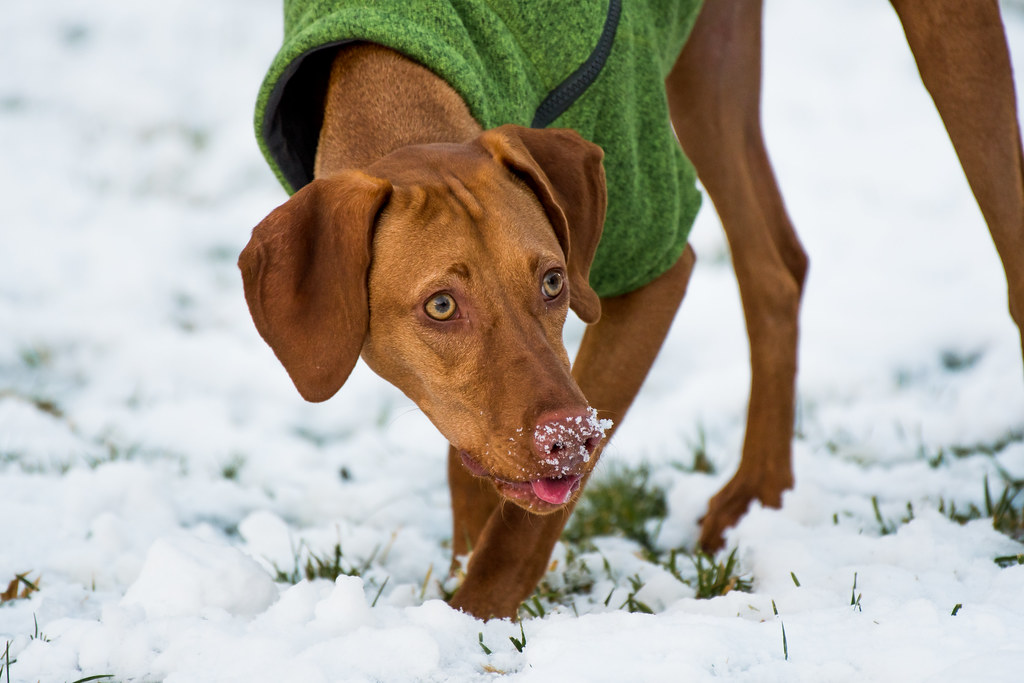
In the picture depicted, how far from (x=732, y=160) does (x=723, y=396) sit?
1.35 meters

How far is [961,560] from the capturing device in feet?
8.19

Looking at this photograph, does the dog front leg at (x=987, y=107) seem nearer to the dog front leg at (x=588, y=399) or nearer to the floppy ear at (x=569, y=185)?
the dog front leg at (x=588, y=399)

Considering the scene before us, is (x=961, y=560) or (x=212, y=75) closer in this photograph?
(x=961, y=560)

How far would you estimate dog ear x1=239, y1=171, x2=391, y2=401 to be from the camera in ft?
7.54

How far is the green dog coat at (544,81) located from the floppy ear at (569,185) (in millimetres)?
259

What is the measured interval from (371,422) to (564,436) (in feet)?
8.62

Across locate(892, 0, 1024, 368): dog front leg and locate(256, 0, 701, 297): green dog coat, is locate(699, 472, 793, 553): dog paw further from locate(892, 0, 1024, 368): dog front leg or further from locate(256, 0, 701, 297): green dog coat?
locate(892, 0, 1024, 368): dog front leg

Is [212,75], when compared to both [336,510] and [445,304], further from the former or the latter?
[445,304]

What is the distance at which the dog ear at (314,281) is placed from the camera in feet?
7.54

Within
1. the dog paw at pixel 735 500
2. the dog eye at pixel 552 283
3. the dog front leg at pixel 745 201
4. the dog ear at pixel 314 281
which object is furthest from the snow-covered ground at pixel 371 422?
the dog eye at pixel 552 283

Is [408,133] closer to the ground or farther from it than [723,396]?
farther from it

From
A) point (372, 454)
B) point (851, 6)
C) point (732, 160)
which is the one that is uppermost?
point (851, 6)

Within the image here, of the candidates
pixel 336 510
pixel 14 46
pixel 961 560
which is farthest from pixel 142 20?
pixel 961 560

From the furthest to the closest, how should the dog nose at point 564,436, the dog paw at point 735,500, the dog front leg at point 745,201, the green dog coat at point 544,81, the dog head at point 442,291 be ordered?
1. the dog front leg at point 745,201
2. the dog paw at point 735,500
3. the green dog coat at point 544,81
4. the dog head at point 442,291
5. the dog nose at point 564,436
